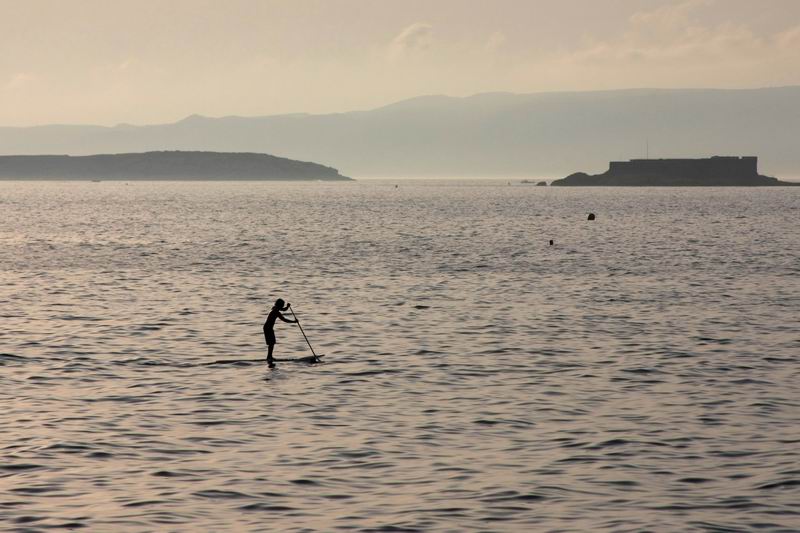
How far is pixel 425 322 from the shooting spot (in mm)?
47156

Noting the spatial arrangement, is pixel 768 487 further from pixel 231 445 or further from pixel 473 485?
pixel 231 445

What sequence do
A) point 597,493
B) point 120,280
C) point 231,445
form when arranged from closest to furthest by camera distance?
point 597,493 < point 231,445 < point 120,280

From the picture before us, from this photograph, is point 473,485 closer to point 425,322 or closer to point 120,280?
point 425,322

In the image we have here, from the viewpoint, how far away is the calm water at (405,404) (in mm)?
20219

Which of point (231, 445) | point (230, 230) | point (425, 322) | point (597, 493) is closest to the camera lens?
point (597, 493)

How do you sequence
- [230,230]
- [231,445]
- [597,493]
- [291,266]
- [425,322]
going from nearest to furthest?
[597,493], [231,445], [425,322], [291,266], [230,230]

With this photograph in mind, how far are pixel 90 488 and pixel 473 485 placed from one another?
6657mm

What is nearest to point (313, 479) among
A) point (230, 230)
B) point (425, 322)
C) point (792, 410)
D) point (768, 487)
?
point (768, 487)

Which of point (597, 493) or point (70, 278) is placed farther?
point (70, 278)

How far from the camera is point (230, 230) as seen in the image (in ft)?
438

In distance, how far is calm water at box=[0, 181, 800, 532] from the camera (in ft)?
66.3

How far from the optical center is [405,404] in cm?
2936

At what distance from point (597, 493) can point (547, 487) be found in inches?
34.8

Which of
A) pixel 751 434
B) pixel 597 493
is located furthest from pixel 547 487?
pixel 751 434
